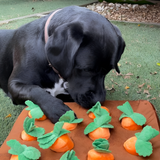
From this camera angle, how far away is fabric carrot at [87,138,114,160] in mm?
1122

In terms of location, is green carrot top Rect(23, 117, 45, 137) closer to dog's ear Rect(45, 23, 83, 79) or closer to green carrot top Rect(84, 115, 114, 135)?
green carrot top Rect(84, 115, 114, 135)

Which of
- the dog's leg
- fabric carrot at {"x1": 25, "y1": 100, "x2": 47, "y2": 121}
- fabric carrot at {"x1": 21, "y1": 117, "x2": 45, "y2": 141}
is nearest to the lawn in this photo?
the dog's leg

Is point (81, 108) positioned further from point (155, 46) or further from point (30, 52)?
point (155, 46)

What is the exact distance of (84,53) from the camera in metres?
1.71

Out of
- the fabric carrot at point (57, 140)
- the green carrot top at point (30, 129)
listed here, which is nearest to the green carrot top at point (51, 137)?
the fabric carrot at point (57, 140)

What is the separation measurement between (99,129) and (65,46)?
755 mm

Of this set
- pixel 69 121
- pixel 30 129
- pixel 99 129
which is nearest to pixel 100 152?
pixel 99 129

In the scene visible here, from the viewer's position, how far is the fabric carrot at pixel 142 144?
1.18 meters

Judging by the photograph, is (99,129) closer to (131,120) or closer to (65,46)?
(131,120)

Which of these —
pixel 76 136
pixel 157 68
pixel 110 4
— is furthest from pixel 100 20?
pixel 110 4

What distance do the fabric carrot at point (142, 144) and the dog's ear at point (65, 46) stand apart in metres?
0.78

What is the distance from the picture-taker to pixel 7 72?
257 cm

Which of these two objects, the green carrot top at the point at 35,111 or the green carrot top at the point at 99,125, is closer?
the green carrot top at the point at 99,125

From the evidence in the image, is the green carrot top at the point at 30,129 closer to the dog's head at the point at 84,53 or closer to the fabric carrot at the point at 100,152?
the fabric carrot at the point at 100,152
